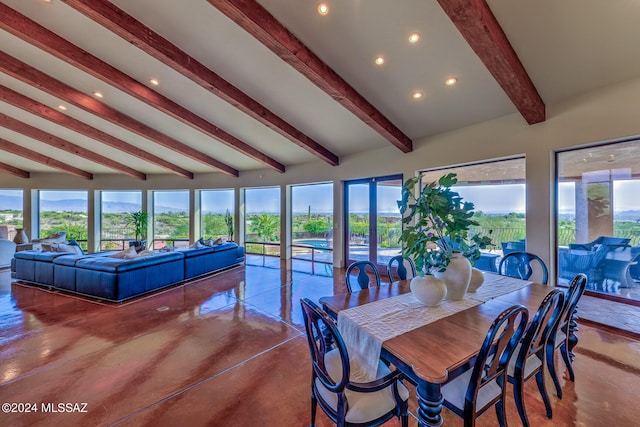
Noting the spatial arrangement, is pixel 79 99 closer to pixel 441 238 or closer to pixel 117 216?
pixel 117 216

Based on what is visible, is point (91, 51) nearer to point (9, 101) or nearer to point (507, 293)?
point (9, 101)

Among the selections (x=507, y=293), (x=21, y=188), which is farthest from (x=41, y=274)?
(x=507, y=293)

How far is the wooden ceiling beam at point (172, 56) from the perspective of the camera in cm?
280

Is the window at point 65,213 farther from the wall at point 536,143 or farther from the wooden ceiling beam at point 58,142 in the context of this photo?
the wall at point 536,143

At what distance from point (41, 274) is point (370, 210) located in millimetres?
6487

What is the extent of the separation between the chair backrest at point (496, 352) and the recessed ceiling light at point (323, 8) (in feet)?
9.89

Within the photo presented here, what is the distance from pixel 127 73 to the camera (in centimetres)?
407

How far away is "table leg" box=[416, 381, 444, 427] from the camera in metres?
1.18

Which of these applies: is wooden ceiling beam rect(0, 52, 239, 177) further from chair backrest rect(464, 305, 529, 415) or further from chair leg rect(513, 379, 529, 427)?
chair leg rect(513, 379, 529, 427)

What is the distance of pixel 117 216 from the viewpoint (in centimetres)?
912

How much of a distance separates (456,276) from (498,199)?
10.4 feet

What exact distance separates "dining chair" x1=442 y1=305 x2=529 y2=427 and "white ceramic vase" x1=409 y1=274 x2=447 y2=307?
43cm

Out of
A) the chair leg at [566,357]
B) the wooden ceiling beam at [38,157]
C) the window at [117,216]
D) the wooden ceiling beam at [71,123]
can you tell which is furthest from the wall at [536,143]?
the wooden ceiling beam at [38,157]

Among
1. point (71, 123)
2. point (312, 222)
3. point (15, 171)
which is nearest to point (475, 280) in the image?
point (312, 222)
